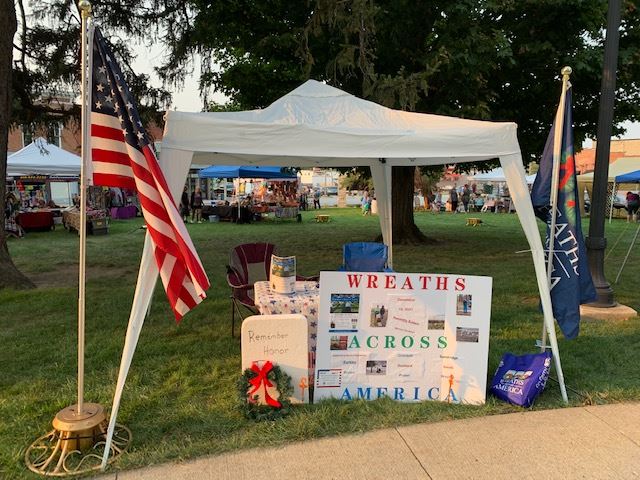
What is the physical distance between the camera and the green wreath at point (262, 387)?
147 inches

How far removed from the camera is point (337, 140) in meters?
4.05

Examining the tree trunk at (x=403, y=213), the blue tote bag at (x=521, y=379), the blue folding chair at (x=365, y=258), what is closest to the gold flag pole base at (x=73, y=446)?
the blue tote bag at (x=521, y=379)

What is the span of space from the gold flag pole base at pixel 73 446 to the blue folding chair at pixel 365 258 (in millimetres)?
3193

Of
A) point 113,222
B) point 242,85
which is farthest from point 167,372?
point 113,222

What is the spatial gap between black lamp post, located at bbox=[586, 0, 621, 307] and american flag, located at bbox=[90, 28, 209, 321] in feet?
17.8

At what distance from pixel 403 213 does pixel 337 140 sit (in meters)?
10.6

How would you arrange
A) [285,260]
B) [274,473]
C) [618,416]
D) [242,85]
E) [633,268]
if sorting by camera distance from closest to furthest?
[274,473] < [618,416] < [285,260] < [633,268] < [242,85]

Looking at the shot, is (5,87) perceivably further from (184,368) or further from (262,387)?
(262,387)

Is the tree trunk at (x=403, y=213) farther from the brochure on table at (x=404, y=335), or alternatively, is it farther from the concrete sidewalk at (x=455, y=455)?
the concrete sidewalk at (x=455, y=455)

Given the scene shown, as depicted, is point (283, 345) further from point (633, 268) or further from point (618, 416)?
point (633, 268)

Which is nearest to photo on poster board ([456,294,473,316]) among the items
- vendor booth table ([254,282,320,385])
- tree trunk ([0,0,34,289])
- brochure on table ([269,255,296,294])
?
vendor booth table ([254,282,320,385])

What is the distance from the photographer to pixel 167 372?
470cm

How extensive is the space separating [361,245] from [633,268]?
24.8ft

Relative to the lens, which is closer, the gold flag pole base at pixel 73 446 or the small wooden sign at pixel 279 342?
the gold flag pole base at pixel 73 446
